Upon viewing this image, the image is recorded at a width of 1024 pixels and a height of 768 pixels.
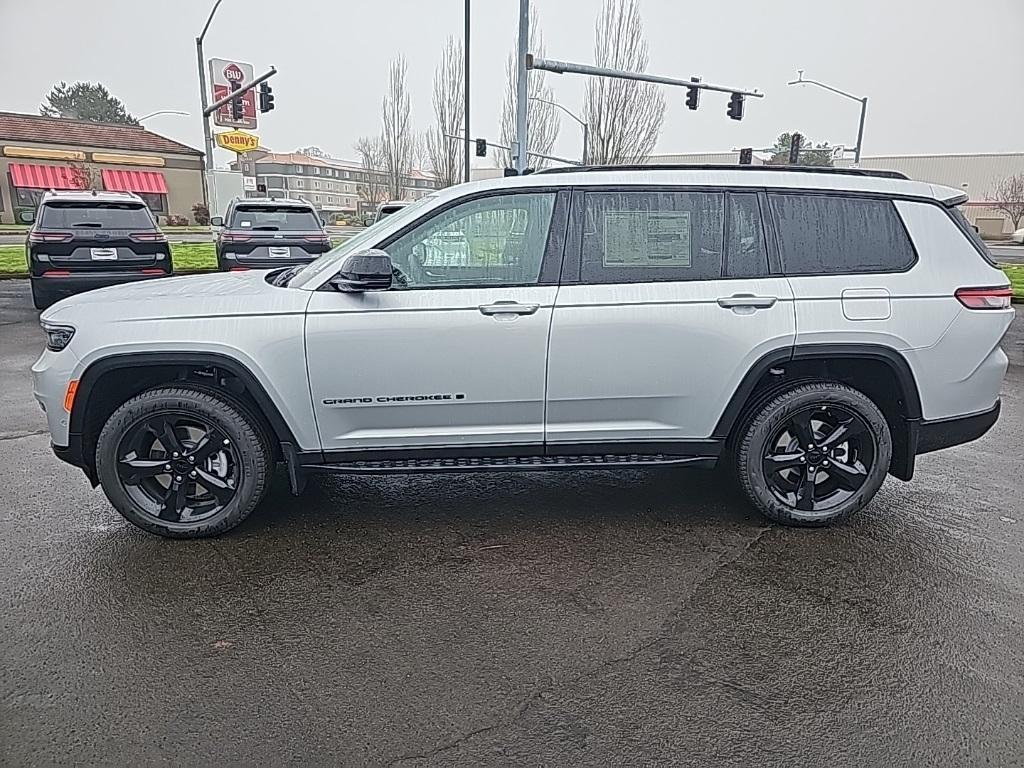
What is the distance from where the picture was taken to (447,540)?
3787mm

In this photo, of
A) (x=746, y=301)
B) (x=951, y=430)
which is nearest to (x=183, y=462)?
(x=746, y=301)

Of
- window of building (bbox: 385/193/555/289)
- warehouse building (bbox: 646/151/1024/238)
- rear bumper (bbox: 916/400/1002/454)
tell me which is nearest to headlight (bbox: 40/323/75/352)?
window of building (bbox: 385/193/555/289)

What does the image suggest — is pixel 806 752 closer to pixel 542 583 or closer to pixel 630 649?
pixel 630 649

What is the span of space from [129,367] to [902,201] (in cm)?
401

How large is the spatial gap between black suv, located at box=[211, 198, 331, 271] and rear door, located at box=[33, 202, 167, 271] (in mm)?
1197

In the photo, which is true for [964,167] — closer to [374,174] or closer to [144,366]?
[374,174]

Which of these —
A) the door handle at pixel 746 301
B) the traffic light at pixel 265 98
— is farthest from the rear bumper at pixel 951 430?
the traffic light at pixel 265 98

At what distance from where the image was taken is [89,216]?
1032 centimetres

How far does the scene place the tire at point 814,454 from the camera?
388cm

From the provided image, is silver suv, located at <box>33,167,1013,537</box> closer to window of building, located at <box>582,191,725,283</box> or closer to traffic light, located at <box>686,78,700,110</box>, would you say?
window of building, located at <box>582,191,725,283</box>

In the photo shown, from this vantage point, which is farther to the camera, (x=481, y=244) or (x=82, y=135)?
(x=82, y=135)

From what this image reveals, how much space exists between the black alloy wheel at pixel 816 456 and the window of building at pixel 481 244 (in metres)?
1.61

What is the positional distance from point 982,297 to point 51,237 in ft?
35.6

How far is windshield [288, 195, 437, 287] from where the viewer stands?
375cm
